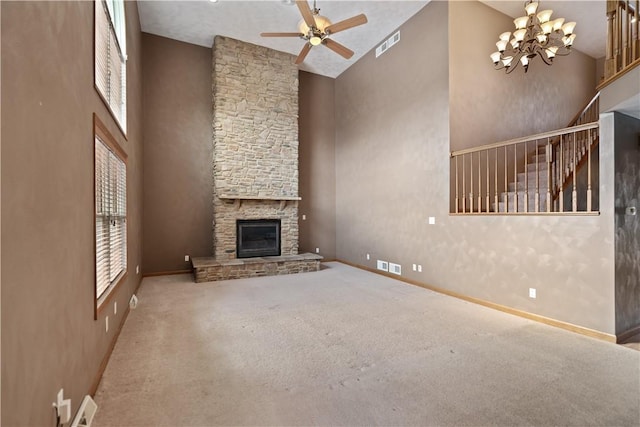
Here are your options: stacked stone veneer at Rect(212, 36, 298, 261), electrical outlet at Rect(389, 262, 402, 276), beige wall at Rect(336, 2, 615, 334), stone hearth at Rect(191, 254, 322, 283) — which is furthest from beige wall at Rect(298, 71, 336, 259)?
→ electrical outlet at Rect(389, 262, 402, 276)

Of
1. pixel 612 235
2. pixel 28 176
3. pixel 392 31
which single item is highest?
pixel 392 31

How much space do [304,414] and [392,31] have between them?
21.2 feet

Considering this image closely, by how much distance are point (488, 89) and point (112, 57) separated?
5.45 meters

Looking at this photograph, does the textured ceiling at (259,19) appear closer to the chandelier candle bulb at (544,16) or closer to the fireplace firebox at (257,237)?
the chandelier candle bulb at (544,16)

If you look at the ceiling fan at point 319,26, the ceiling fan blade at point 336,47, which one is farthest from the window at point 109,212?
the ceiling fan blade at point 336,47

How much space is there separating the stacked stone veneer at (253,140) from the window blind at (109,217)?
2.66 metres

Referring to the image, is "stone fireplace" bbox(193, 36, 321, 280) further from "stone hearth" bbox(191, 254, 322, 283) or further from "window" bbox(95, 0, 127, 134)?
"window" bbox(95, 0, 127, 134)

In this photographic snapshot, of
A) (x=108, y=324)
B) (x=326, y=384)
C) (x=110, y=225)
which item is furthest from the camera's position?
(x=110, y=225)

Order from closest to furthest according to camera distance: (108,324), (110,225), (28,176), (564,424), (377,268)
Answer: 1. (28,176)
2. (564,424)
3. (108,324)
4. (110,225)
5. (377,268)

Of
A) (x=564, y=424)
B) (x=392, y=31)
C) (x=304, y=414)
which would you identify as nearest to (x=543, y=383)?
(x=564, y=424)

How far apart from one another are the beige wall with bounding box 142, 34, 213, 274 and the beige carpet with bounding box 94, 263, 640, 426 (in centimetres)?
239

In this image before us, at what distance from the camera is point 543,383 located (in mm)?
2266

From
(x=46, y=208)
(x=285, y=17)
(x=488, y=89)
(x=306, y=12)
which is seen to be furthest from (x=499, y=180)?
(x=46, y=208)

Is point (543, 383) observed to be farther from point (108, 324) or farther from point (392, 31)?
point (392, 31)
